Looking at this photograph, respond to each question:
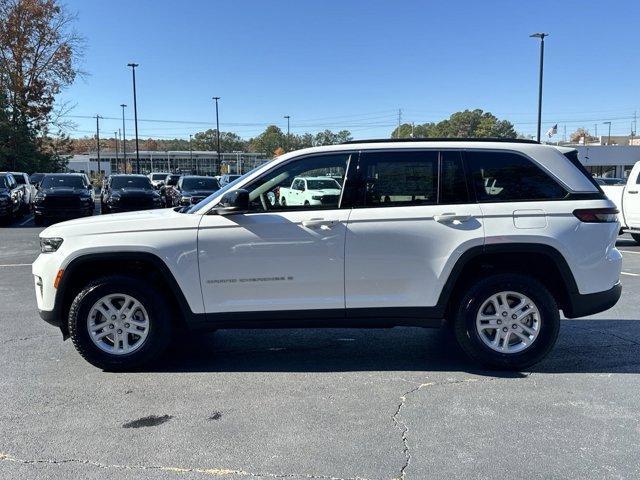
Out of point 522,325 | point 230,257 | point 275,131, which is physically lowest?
point 522,325

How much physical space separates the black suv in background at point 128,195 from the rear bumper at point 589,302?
16670 mm

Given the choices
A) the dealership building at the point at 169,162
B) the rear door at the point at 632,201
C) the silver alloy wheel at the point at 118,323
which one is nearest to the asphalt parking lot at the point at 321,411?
the silver alloy wheel at the point at 118,323

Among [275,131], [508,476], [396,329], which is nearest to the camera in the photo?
[508,476]

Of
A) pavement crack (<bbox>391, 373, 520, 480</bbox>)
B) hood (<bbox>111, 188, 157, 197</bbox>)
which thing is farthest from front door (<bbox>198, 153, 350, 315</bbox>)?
hood (<bbox>111, 188, 157, 197</bbox>)

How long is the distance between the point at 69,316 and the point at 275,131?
130980 millimetres

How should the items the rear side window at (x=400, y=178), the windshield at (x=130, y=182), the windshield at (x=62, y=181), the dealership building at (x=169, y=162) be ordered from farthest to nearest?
the dealership building at (x=169, y=162) < the windshield at (x=130, y=182) < the windshield at (x=62, y=181) < the rear side window at (x=400, y=178)

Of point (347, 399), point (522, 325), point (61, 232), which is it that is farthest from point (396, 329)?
point (61, 232)

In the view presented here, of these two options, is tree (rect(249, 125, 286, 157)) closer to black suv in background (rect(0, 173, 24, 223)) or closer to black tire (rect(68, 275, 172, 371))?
black suv in background (rect(0, 173, 24, 223))

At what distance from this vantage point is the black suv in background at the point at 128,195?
19172 mm

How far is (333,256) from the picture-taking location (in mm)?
4688

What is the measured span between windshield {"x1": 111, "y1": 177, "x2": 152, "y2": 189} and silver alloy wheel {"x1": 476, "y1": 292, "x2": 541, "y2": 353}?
1748cm

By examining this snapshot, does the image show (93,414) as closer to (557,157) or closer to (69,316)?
(69,316)

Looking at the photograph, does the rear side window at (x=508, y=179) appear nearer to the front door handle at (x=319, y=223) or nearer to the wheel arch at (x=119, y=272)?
the front door handle at (x=319, y=223)

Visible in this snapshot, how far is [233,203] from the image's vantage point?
460 centimetres
